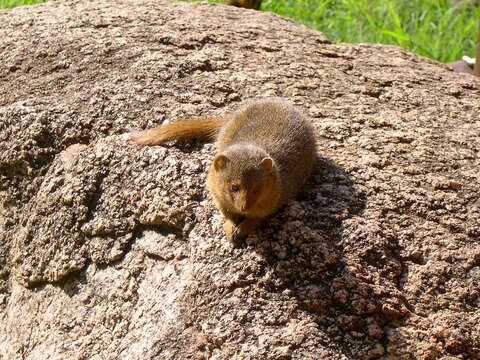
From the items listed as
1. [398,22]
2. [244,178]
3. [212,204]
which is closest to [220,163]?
[244,178]

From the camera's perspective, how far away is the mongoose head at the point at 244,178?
302 centimetres

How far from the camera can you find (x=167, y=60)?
414 centimetres

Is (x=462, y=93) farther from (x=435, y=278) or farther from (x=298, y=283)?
(x=298, y=283)

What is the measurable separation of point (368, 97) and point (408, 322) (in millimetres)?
1788

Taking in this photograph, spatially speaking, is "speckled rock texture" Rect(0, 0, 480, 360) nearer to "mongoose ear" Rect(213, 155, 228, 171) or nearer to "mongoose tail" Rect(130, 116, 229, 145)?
"mongoose tail" Rect(130, 116, 229, 145)

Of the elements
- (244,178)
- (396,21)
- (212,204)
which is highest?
(244,178)

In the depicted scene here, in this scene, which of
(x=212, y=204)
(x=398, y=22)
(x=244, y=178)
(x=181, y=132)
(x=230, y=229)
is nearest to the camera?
(x=230, y=229)

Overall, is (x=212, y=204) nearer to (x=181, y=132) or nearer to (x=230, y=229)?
(x=230, y=229)

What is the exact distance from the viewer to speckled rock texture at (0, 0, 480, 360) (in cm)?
273

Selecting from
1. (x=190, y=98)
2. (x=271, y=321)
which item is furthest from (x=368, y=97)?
(x=271, y=321)

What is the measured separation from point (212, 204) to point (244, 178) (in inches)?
10.0

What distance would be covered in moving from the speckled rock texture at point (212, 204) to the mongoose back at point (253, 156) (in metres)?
0.09

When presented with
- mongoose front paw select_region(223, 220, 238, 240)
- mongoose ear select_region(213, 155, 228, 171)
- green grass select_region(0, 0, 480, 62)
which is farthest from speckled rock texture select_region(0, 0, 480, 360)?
green grass select_region(0, 0, 480, 62)

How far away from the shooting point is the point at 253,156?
3.16m
